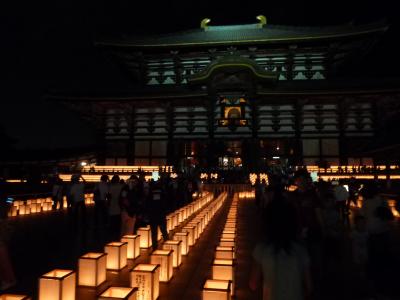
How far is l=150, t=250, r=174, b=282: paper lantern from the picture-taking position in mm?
4375

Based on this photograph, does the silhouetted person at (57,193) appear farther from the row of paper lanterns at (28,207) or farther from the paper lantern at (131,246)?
the paper lantern at (131,246)

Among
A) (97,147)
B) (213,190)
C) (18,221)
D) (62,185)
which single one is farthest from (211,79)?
(18,221)

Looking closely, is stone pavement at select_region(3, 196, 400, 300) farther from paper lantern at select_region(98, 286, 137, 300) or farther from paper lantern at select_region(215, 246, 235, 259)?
paper lantern at select_region(98, 286, 137, 300)

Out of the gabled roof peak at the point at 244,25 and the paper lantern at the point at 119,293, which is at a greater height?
the gabled roof peak at the point at 244,25

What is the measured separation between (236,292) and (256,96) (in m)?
20.5

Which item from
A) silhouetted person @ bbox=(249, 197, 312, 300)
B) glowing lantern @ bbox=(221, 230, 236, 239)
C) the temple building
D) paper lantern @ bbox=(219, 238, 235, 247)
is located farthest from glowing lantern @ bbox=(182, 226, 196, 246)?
the temple building

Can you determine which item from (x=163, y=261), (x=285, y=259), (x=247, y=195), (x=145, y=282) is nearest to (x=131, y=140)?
(x=247, y=195)

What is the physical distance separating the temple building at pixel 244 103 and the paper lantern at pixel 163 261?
723 inches

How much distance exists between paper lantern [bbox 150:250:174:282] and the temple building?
18374mm

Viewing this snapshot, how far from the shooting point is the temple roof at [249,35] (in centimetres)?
2405

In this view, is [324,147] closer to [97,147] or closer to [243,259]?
[97,147]

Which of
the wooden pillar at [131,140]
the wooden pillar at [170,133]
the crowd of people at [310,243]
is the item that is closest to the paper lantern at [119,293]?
the crowd of people at [310,243]

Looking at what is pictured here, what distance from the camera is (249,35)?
89.1ft

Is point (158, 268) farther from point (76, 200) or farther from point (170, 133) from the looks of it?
point (170, 133)
